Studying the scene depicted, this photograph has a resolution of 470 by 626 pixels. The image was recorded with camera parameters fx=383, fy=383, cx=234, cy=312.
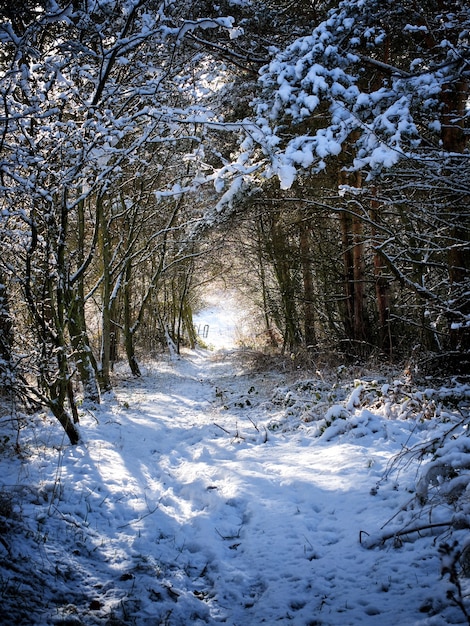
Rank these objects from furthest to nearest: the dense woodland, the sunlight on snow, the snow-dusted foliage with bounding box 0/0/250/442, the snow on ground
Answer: the sunlight on snow
the dense woodland
the snow-dusted foliage with bounding box 0/0/250/442
the snow on ground

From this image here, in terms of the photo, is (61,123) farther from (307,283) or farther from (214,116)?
(307,283)

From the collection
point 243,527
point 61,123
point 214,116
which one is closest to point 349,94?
point 214,116

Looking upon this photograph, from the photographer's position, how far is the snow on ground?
2338 mm

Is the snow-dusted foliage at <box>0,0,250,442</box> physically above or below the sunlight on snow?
above

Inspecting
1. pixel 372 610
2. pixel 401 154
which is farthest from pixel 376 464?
pixel 401 154

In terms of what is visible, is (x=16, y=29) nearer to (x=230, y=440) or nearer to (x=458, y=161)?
(x=458, y=161)

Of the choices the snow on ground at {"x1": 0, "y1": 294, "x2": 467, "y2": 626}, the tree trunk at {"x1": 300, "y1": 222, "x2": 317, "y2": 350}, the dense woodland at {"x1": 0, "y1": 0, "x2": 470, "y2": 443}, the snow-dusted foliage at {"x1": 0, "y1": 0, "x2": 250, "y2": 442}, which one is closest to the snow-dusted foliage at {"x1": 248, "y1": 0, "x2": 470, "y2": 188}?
the dense woodland at {"x1": 0, "y1": 0, "x2": 470, "y2": 443}

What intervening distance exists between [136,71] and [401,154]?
4123 mm

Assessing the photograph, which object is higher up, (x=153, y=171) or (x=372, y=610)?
(x=153, y=171)

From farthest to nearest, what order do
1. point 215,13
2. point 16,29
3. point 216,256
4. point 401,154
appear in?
point 216,256 < point 215,13 < point 16,29 < point 401,154

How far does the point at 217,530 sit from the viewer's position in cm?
344

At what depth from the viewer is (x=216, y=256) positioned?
17.1 meters

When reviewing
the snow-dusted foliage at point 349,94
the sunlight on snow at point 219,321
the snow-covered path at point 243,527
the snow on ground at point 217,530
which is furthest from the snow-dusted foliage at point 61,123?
the sunlight on snow at point 219,321

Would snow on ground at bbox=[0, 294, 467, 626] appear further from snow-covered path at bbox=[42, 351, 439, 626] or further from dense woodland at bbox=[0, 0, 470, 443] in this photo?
dense woodland at bbox=[0, 0, 470, 443]
